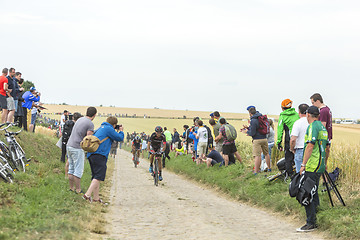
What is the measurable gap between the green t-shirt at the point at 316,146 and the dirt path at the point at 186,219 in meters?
1.22

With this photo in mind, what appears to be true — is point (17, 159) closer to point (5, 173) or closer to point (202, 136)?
point (5, 173)

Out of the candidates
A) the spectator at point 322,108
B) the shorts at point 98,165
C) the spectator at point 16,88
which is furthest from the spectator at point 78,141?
the spectator at point 16,88

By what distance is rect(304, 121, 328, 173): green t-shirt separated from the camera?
8.52 metres

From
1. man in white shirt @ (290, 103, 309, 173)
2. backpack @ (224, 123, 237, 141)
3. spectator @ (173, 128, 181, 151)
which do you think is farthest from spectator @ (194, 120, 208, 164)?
spectator @ (173, 128, 181, 151)

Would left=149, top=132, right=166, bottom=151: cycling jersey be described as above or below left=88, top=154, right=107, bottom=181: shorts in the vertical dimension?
above

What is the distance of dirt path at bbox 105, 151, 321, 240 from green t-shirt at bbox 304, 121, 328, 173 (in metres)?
1.22

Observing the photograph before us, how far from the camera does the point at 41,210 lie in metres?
8.23

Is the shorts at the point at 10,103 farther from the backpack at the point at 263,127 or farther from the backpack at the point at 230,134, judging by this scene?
the backpack at the point at 263,127

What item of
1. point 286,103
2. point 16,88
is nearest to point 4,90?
point 16,88

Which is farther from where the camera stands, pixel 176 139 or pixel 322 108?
pixel 176 139

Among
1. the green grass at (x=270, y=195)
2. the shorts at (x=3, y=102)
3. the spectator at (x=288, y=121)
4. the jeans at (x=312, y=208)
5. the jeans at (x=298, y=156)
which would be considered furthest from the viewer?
the shorts at (x=3, y=102)

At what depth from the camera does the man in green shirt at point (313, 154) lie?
336 inches

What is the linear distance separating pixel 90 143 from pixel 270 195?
4.75 meters

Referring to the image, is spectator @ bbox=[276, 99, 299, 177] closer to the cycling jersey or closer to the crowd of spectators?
the cycling jersey
